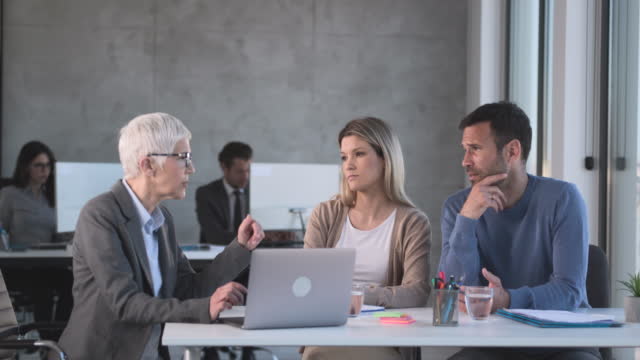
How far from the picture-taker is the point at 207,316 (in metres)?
2.27

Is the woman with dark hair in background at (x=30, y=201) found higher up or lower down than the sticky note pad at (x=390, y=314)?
higher up

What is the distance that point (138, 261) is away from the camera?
8.34ft

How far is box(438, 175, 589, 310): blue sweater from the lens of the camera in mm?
2658

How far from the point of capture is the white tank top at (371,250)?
3094 millimetres

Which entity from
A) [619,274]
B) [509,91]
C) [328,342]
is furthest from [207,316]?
[509,91]

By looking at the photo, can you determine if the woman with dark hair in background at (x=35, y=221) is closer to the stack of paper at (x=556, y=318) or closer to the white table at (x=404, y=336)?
the white table at (x=404, y=336)

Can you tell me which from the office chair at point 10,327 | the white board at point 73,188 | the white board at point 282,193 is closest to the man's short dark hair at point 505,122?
the office chair at point 10,327

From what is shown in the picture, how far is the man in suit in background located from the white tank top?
3.08 meters

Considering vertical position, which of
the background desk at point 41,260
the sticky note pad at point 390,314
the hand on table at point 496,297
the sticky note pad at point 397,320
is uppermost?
the hand on table at point 496,297

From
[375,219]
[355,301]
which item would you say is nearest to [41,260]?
[375,219]

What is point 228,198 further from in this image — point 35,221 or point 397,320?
point 397,320

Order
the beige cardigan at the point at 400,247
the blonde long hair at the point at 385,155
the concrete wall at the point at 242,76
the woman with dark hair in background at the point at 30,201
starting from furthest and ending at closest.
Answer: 1. the concrete wall at the point at 242,76
2. the woman with dark hair in background at the point at 30,201
3. the blonde long hair at the point at 385,155
4. the beige cardigan at the point at 400,247

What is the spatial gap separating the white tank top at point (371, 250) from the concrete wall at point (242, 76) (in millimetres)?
4540

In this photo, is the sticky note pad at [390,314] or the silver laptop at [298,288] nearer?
the silver laptop at [298,288]
